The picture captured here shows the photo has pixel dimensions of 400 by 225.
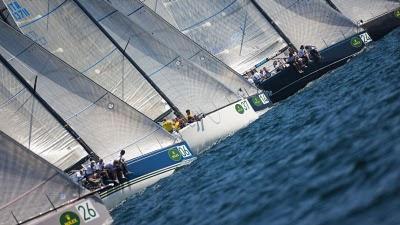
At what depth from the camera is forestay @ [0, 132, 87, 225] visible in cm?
1435

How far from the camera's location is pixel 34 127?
22.3 metres

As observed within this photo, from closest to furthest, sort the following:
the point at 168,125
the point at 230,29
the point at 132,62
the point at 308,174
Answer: the point at 308,174 < the point at 168,125 < the point at 132,62 < the point at 230,29

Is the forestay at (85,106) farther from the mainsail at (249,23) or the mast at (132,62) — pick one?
the mainsail at (249,23)

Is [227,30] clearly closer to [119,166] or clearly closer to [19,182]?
[119,166]

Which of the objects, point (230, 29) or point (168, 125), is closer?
point (168, 125)

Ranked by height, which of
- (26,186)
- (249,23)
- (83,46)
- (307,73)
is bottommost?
(307,73)

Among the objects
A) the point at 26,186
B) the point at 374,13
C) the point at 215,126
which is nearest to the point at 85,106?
the point at 215,126

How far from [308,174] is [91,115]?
12.6m

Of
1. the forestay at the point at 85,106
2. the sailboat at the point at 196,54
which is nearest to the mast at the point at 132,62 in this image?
the sailboat at the point at 196,54

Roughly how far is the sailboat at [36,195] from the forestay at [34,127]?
25.3ft

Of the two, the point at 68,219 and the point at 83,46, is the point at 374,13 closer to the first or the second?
the point at 83,46

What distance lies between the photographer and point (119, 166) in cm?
1973

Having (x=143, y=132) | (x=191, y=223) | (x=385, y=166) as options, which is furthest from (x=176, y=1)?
(x=385, y=166)

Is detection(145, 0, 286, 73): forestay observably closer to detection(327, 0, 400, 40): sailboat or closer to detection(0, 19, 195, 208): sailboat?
detection(327, 0, 400, 40): sailboat
